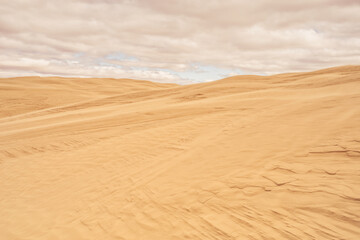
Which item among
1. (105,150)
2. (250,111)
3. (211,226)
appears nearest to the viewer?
(211,226)

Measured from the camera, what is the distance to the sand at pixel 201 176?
3174 mm

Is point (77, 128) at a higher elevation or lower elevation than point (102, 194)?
higher

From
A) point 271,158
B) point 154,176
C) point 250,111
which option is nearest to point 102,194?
point 154,176

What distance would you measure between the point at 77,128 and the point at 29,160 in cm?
219

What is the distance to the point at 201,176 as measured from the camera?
437 centimetres

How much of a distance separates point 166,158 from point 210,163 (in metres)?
1.05

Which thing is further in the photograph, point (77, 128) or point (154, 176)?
point (77, 128)

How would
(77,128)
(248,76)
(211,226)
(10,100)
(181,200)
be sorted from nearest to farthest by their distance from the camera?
1. (211,226)
2. (181,200)
3. (77,128)
4. (248,76)
5. (10,100)

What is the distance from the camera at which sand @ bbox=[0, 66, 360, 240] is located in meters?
3.17

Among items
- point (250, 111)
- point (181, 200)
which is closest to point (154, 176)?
point (181, 200)

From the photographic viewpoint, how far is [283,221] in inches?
119

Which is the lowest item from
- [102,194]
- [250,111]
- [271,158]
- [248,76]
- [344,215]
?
[102,194]

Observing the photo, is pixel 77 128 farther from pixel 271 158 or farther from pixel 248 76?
pixel 248 76

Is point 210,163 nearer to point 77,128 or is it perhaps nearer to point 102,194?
point 102,194
